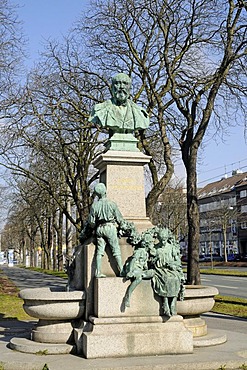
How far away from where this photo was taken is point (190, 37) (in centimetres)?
1675

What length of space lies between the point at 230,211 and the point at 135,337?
5983 cm

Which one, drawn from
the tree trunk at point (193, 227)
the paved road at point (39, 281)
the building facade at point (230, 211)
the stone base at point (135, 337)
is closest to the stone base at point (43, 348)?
the stone base at point (135, 337)

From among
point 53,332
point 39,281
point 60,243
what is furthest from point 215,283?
point 53,332

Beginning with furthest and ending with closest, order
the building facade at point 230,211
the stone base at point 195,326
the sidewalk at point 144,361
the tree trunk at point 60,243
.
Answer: the building facade at point 230,211 → the tree trunk at point 60,243 → the stone base at point 195,326 → the sidewalk at point 144,361

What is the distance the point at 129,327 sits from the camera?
766cm

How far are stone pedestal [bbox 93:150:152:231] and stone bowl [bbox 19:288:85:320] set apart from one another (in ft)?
6.26

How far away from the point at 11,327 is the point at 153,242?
4546 mm

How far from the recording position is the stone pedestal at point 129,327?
746cm

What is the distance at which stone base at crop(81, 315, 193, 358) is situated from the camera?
7.42 meters

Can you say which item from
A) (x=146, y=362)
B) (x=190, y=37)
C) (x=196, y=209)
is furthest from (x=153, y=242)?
(x=190, y=37)

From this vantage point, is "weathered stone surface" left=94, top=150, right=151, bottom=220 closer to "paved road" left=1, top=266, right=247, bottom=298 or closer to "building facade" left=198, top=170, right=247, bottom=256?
"paved road" left=1, top=266, right=247, bottom=298

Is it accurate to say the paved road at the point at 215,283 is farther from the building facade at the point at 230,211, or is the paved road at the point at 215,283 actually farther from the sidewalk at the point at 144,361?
the building facade at the point at 230,211

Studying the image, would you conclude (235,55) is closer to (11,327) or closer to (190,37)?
(190,37)

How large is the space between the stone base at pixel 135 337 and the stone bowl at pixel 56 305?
37 centimetres
